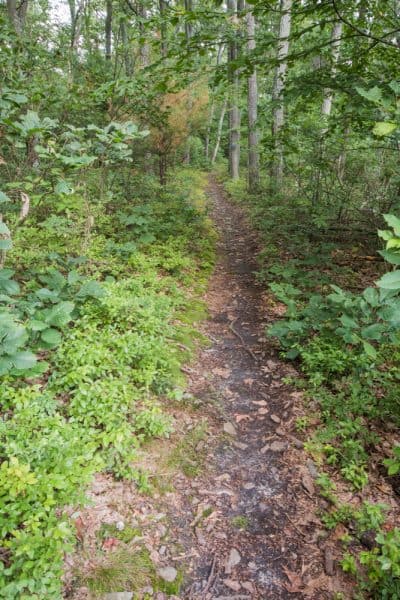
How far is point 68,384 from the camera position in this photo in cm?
316

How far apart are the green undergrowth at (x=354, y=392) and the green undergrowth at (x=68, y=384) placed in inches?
53.8

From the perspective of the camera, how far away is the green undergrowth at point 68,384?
2.05 metres

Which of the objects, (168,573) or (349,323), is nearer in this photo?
(168,573)

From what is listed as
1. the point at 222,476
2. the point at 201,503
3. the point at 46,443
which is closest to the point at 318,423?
the point at 222,476

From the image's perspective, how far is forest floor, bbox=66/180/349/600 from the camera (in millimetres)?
2295

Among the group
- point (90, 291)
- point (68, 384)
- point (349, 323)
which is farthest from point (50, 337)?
point (349, 323)

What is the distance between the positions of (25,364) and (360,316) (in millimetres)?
3288

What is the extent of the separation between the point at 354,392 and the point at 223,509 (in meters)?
1.67

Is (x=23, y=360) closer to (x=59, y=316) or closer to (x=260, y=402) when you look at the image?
(x=59, y=316)

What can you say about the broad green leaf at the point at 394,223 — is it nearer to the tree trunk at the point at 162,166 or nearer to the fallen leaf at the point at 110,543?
the fallen leaf at the point at 110,543

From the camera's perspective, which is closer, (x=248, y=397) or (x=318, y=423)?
(x=318, y=423)

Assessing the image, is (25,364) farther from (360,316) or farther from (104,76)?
(104,76)

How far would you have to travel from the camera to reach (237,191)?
16062 millimetres

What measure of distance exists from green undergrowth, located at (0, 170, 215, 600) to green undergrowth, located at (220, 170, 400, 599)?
53.8 inches
